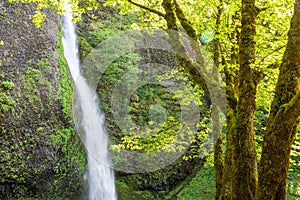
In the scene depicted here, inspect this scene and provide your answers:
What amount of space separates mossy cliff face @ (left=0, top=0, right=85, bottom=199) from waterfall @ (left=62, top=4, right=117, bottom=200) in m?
0.66

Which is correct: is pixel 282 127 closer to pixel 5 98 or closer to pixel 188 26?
pixel 188 26

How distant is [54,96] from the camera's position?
1079cm

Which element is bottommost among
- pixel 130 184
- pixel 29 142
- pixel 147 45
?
pixel 130 184

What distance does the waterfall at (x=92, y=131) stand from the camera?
11.6 metres

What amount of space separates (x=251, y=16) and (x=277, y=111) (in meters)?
2.15

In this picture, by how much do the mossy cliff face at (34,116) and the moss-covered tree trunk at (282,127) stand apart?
740 centimetres

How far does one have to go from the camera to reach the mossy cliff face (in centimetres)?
909

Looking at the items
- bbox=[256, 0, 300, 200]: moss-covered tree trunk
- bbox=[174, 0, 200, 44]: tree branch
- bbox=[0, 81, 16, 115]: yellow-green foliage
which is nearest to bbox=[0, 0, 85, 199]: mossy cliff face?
bbox=[0, 81, 16, 115]: yellow-green foliage

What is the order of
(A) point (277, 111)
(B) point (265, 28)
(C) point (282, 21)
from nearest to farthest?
(A) point (277, 111) < (C) point (282, 21) < (B) point (265, 28)

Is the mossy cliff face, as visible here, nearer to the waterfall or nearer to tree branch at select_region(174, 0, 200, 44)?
the waterfall

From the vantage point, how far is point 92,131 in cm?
1277

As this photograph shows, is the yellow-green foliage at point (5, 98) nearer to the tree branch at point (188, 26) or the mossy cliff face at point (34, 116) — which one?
the mossy cliff face at point (34, 116)

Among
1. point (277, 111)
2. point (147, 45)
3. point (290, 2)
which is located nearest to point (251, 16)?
point (290, 2)

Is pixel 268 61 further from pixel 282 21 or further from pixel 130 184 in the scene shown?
pixel 130 184
